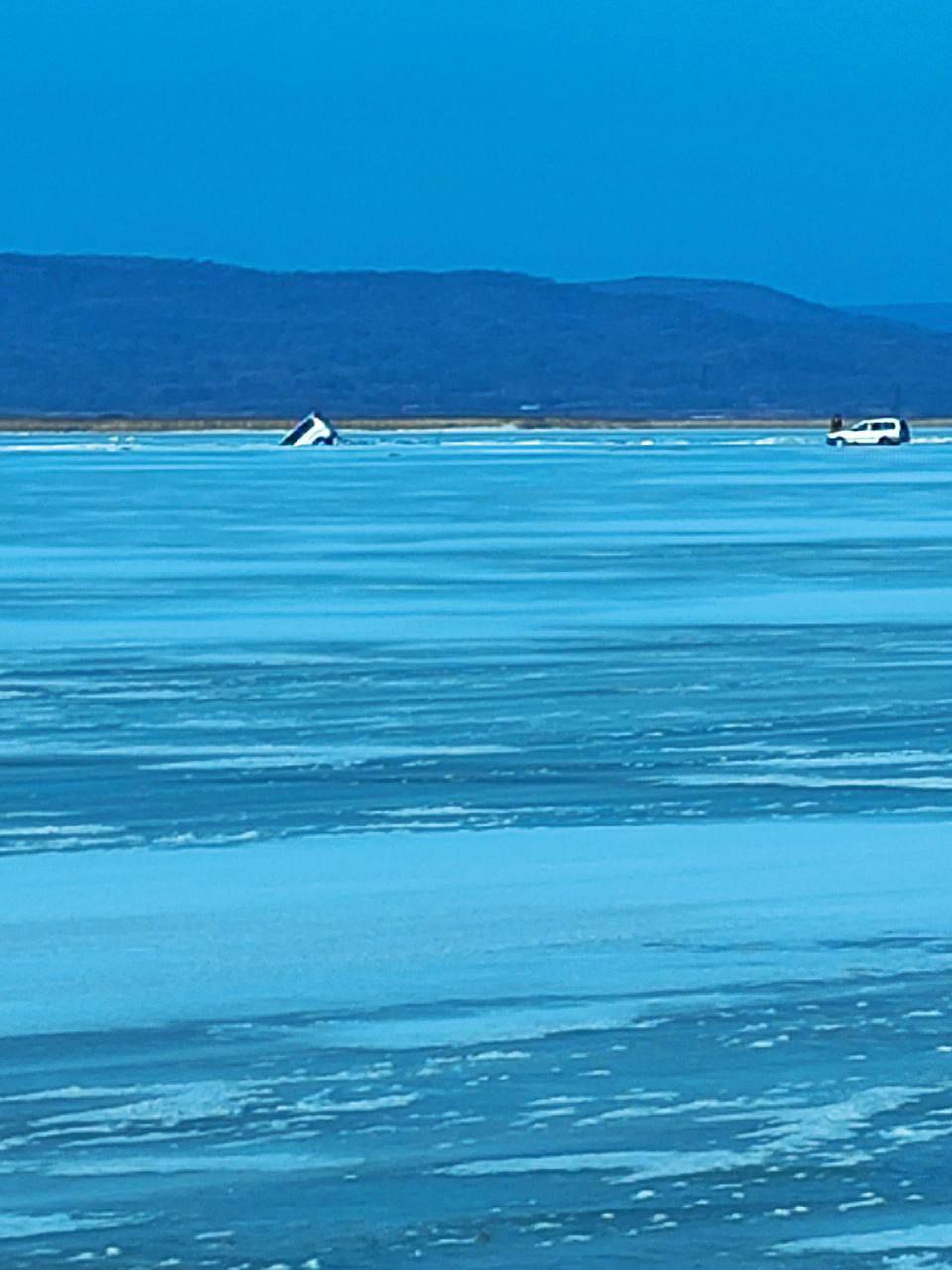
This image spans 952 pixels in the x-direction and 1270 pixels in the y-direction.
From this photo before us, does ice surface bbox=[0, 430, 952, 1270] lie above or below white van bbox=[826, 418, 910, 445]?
below

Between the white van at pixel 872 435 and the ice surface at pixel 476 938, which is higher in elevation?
the white van at pixel 872 435

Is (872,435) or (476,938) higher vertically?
(872,435)

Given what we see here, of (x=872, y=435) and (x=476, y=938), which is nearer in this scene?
(x=476, y=938)

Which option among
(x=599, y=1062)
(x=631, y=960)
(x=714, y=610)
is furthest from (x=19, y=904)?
(x=714, y=610)

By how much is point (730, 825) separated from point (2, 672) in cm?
727

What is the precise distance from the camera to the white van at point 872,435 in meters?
93.2

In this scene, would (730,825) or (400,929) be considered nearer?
(400,929)

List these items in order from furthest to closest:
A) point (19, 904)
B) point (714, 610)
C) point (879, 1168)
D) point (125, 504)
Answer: point (125, 504) < point (714, 610) < point (19, 904) < point (879, 1168)

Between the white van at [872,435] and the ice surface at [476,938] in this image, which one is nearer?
the ice surface at [476,938]

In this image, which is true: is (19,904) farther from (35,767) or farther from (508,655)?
(508,655)

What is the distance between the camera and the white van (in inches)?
3669

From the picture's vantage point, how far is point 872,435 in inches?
3686

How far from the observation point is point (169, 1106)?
7.23m

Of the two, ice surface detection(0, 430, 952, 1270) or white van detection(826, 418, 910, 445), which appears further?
Answer: white van detection(826, 418, 910, 445)
